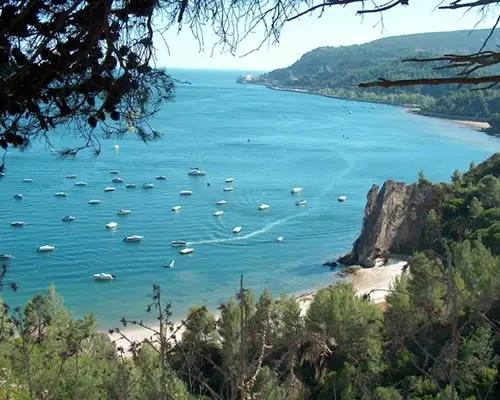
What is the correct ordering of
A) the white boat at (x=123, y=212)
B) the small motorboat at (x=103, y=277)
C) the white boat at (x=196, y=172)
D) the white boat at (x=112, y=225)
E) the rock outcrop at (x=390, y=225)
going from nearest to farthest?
1. the small motorboat at (x=103, y=277)
2. the rock outcrop at (x=390, y=225)
3. the white boat at (x=112, y=225)
4. the white boat at (x=123, y=212)
5. the white boat at (x=196, y=172)

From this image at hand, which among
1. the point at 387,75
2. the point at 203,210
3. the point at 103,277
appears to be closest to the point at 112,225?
the point at 203,210

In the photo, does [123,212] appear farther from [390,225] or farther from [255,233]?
[390,225]

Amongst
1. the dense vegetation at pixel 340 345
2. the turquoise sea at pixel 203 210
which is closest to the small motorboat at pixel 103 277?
the turquoise sea at pixel 203 210

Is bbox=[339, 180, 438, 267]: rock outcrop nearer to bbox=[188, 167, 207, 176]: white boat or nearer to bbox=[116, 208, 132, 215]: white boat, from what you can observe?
bbox=[116, 208, 132, 215]: white boat

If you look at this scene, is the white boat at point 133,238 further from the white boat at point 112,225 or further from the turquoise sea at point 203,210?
the white boat at point 112,225

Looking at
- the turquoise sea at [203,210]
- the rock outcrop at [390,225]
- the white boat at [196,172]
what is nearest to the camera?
the turquoise sea at [203,210]

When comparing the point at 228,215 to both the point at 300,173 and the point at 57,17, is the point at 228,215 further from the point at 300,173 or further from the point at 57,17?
the point at 57,17

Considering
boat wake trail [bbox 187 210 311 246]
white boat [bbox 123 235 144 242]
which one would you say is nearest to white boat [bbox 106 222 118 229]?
white boat [bbox 123 235 144 242]

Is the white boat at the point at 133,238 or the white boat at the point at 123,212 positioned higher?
the white boat at the point at 123,212
